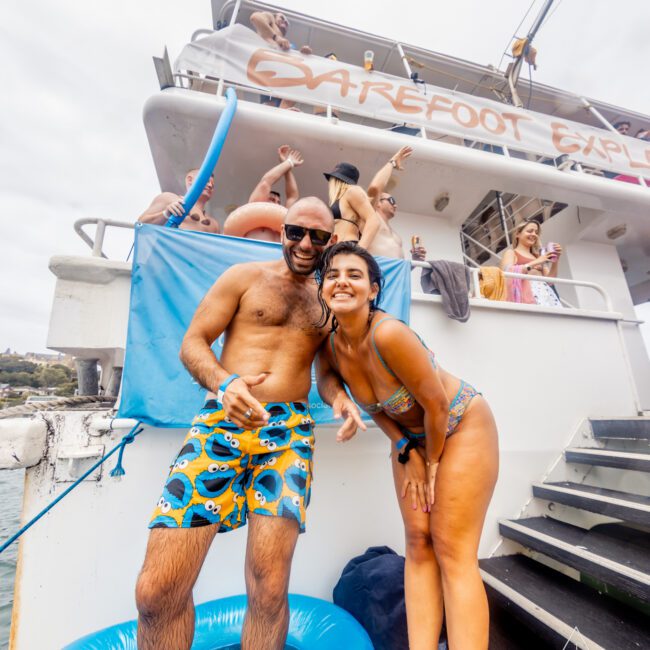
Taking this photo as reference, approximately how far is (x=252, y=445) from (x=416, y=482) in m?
0.78

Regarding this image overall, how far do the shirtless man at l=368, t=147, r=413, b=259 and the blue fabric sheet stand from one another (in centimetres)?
114

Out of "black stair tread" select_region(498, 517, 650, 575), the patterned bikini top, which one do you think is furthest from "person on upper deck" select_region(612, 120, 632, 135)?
the patterned bikini top

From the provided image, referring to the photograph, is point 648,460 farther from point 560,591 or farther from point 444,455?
point 444,455

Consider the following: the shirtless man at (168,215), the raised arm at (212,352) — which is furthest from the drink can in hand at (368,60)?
the raised arm at (212,352)

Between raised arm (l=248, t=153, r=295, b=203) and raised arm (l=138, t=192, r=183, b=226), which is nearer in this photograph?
raised arm (l=138, t=192, r=183, b=226)

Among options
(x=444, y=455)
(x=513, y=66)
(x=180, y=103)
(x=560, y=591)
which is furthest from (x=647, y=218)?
(x=180, y=103)

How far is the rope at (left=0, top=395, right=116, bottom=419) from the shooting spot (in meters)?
1.64

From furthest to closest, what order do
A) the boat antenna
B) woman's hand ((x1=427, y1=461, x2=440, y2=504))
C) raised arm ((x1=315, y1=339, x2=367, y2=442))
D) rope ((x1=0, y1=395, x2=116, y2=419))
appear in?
the boat antenna, rope ((x1=0, y1=395, x2=116, y2=419)), woman's hand ((x1=427, y1=461, x2=440, y2=504)), raised arm ((x1=315, y1=339, x2=367, y2=442))

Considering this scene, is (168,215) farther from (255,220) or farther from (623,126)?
(623,126)

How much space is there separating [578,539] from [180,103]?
4879 millimetres

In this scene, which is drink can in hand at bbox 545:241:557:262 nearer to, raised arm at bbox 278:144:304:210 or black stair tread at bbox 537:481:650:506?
black stair tread at bbox 537:481:650:506

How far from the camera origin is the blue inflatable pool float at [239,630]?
4.60 ft

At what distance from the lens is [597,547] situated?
1.83 meters

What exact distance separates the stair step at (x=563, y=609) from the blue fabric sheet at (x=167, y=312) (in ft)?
4.91
